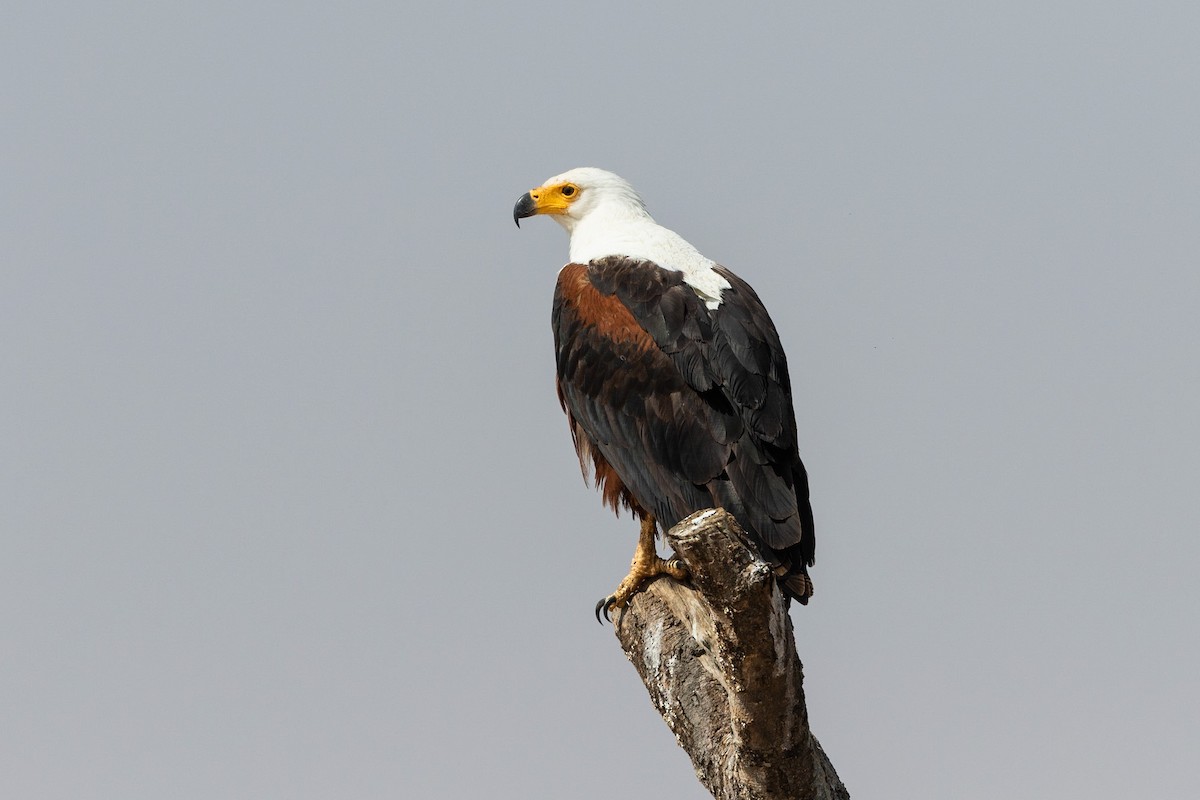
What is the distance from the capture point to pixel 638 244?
8.06 meters

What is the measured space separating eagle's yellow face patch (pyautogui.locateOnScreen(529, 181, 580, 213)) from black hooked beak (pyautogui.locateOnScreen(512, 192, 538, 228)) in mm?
17

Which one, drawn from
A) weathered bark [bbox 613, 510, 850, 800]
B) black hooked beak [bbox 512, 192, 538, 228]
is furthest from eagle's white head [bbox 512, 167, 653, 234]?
weathered bark [bbox 613, 510, 850, 800]

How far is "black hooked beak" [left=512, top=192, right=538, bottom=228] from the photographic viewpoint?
9.02 m

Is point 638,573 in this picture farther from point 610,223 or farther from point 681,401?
point 610,223

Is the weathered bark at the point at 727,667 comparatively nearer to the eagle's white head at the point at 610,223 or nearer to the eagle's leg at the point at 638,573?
the eagle's leg at the point at 638,573

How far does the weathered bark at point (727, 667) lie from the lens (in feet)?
15.9

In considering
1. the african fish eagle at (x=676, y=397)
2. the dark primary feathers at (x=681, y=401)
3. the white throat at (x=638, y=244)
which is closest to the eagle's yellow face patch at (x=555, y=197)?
the white throat at (x=638, y=244)

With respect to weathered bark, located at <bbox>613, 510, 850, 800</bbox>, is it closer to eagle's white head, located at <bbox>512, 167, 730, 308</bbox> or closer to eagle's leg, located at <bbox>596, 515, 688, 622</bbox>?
eagle's leg, located at <bbox>596, 515, 688, 622</bbox>

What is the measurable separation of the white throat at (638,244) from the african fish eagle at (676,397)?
0.01 meters

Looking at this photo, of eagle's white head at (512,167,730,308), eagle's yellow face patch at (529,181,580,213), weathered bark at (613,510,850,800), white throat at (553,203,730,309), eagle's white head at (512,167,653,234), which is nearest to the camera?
weathered bark at (613,510,850,800)

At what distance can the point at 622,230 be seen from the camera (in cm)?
837

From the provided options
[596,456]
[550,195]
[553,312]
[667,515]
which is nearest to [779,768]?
[667,515]

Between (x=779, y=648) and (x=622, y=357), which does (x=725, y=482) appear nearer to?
(x=622, y=357)

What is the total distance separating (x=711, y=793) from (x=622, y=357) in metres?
2.47
